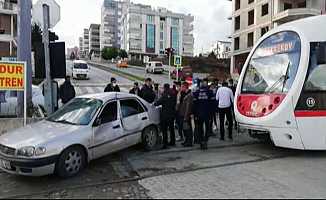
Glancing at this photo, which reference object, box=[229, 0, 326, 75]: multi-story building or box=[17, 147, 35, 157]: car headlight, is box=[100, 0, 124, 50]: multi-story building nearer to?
box=[229, 0, 326, 75]: multi-story building

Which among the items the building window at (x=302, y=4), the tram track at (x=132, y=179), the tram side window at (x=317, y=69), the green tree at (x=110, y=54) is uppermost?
the building window at (x=302, y=4)

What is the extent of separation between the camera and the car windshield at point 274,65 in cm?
866

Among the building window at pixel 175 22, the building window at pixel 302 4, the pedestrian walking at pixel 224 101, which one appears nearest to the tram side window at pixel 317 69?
the pedestrian walking at pixel 224 101

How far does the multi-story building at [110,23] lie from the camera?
150 m

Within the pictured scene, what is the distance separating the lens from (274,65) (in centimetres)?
909

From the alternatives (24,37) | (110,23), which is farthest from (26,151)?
(110,23)

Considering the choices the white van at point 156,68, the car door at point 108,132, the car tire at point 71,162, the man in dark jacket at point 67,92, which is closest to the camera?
the car tire at point 71,162

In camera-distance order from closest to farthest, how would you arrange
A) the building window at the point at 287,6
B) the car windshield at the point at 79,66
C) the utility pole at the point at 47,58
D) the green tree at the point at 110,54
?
the utility pole at the point at 47,58, the car windshield at the point at 79,66, the building window at the point at 287,6, the green tree at the point at 110,54

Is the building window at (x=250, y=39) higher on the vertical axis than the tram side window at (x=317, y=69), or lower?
higher

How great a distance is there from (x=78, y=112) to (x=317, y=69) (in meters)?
5.31

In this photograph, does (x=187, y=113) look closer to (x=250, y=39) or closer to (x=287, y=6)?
(x=287, y=6)

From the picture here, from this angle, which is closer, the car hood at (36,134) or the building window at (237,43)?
the car hood at (36,134)

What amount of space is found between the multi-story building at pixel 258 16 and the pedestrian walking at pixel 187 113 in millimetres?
32495

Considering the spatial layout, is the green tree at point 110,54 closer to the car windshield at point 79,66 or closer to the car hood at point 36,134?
the car windshield at point 79,66
